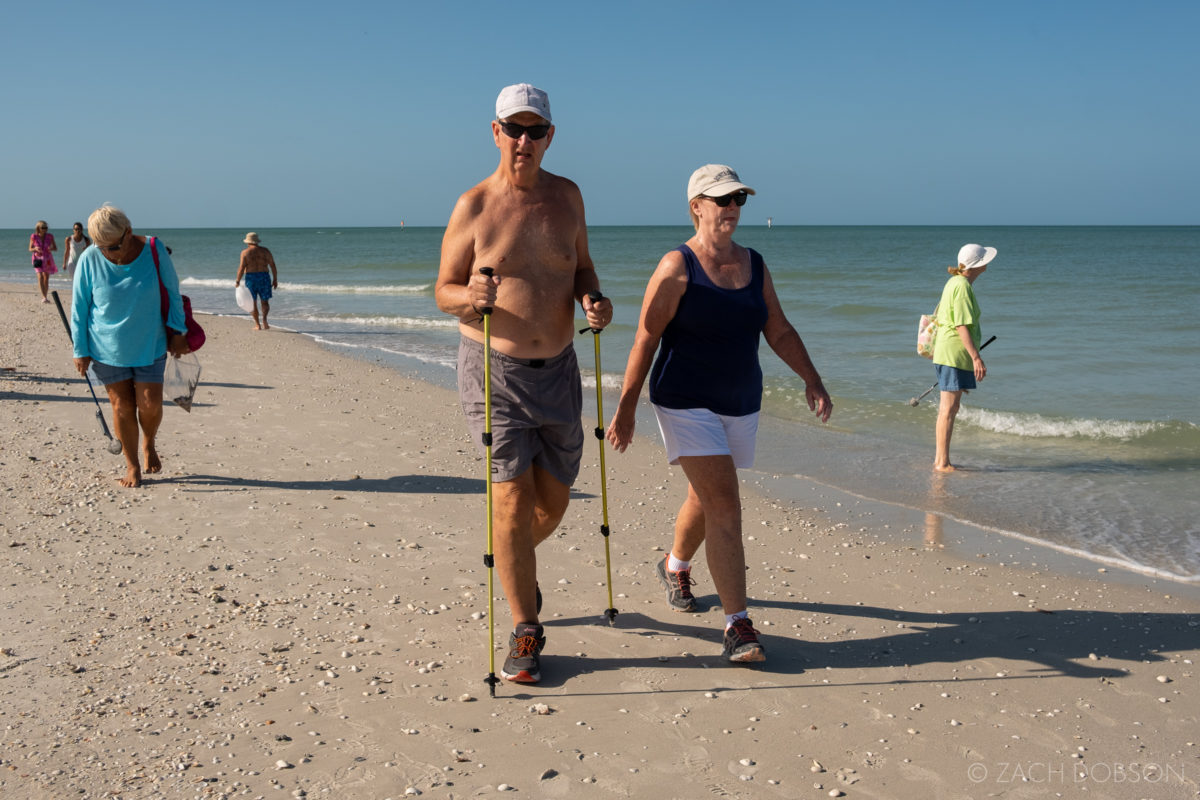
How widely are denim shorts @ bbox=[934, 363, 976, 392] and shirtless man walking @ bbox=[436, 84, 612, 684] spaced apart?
4842 mm

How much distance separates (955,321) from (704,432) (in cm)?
439

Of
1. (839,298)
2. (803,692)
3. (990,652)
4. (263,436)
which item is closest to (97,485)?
(263,436)

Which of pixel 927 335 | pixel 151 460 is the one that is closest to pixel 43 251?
pixel 151 460

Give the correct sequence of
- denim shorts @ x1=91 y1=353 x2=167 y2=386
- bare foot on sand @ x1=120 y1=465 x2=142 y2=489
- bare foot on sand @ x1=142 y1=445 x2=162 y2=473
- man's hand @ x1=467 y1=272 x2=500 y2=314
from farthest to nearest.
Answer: bare foot on sand @ x1=142 y1=445 x2=162 y2=473 → bare foot on sand @ x1=120 y1=465 x2=142 y2=489 → denim shorts @ x1=91 y1=353 x2=167 y2=386 → man's hand @ x1=467 y1=272 x2=500 y2=314

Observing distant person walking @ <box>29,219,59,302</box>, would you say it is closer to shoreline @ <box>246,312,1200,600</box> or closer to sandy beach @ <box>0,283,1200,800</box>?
sandy beach @ <box>0,283,1200,800</box>

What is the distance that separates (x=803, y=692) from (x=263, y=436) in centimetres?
599

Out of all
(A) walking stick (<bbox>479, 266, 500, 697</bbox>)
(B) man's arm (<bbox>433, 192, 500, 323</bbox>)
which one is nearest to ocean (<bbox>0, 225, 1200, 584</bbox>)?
(A) walking stick (<bbox>479, 266, 500, 697</bbox>)

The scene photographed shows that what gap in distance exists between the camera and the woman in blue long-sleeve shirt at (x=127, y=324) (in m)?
6.50

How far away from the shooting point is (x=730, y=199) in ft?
13.4

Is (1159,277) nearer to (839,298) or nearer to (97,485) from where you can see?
(839,298)

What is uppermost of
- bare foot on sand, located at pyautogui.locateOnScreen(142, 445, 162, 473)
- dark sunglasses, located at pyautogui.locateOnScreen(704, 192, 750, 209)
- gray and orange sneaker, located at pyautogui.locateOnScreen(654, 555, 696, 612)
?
dark sunglasses, located at pyautogui.locateOnScreen(704, 192, 750, 209)

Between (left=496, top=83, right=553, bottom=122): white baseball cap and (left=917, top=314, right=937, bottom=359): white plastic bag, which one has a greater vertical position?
(left=496, top=83, right=553, bottom=122): white baseball cap

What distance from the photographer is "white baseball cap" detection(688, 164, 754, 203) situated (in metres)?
4.05

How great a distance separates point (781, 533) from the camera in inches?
245
